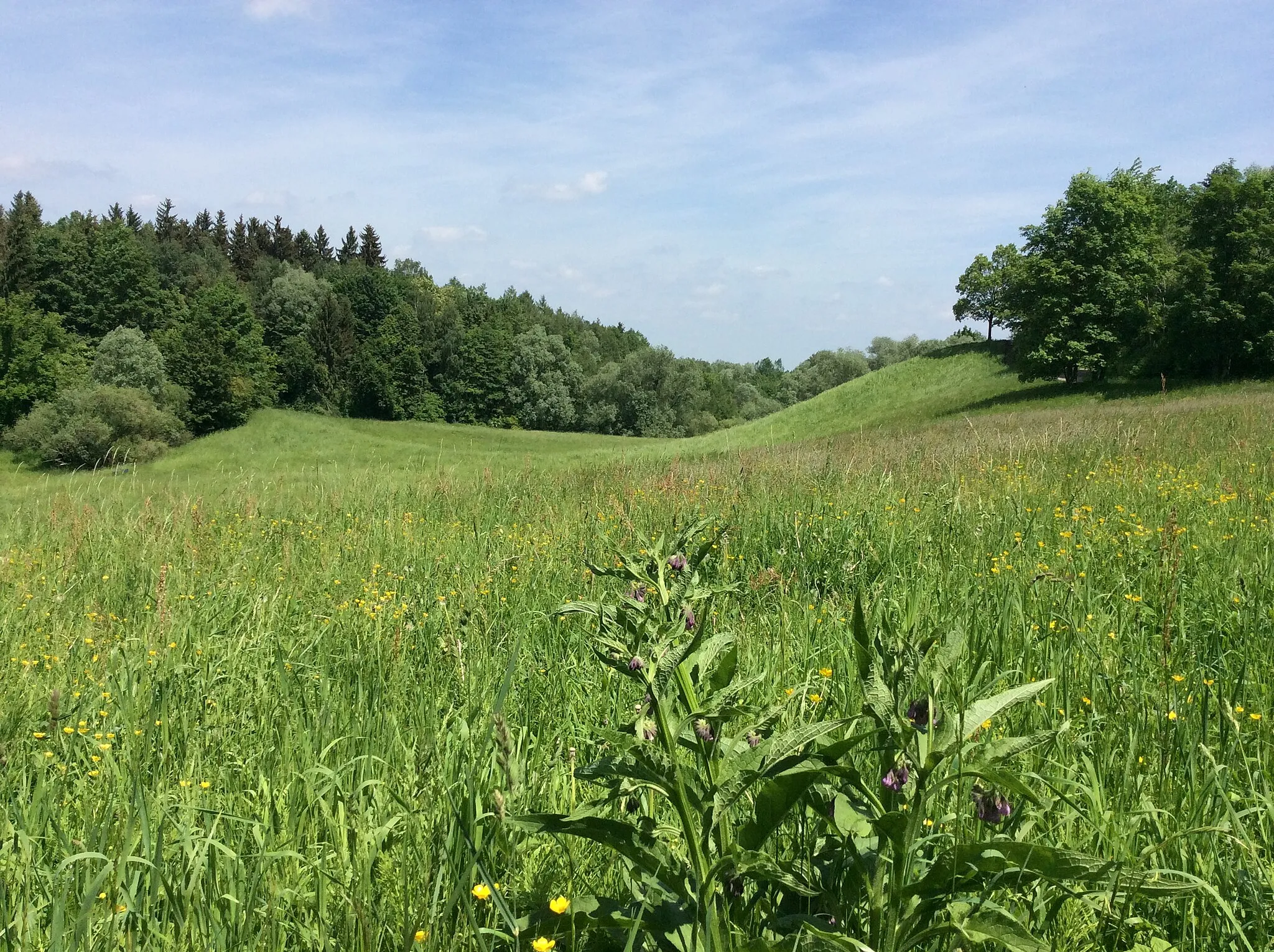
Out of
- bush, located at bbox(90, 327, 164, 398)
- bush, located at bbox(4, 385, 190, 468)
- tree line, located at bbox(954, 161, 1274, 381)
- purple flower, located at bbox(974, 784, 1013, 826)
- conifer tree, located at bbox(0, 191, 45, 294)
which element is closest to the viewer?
purple flower, located at bbox(974, 784, 1013, 826)

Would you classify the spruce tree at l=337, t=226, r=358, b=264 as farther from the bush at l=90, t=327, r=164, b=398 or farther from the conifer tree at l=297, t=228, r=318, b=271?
the bush at l=90, t=327, r=164, b=398

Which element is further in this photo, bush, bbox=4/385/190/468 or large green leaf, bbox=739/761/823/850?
bush, bbox=4/385/190/468

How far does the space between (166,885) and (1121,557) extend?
4475mm

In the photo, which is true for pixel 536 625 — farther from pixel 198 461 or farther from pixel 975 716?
pixel 198 461

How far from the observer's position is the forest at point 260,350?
56.7m

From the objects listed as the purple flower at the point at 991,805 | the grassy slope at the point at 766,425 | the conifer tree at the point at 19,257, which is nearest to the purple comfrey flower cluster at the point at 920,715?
the purple flower at the point at 991,805

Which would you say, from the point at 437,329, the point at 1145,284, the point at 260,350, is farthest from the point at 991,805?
the point at 437,329

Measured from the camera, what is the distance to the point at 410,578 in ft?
16.1

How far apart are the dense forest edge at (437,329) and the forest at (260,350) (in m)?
0.22

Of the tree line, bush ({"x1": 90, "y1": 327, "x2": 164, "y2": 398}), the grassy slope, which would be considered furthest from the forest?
the tree line

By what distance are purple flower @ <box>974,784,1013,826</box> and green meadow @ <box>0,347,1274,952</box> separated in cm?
5

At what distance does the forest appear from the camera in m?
56.7

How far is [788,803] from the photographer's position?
4.07 feet

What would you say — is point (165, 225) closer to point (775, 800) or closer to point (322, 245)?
point (322, 245)
